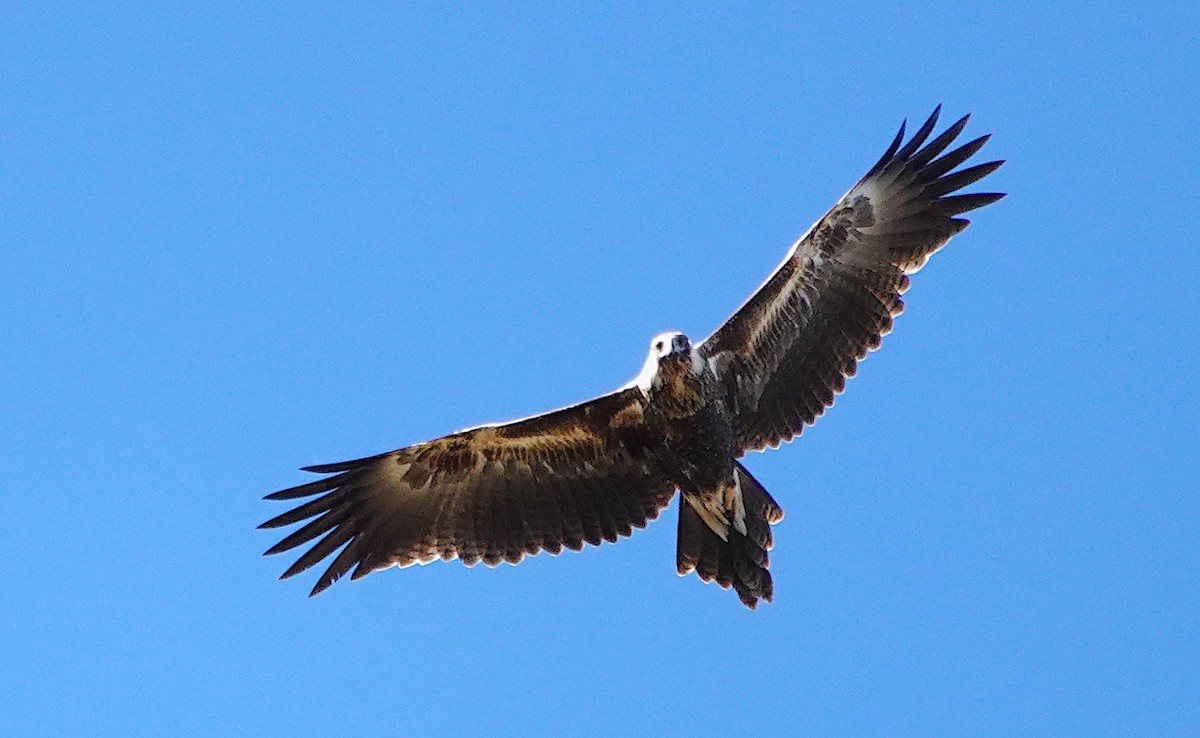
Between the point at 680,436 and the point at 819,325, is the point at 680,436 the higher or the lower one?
the lower one

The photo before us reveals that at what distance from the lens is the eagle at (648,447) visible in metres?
10.7

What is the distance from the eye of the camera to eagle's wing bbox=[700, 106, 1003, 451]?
10.8m

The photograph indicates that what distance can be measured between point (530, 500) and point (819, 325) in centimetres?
246

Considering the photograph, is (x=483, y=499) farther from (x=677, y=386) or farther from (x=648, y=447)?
(x=677, y=386)

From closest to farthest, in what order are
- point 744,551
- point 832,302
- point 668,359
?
1. point 668,359
2. point 744,551
3. point 832,302

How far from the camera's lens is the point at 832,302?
35.8ft

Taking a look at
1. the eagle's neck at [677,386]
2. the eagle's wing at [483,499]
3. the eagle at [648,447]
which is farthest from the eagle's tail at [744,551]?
the eagle's neck at [677,386]

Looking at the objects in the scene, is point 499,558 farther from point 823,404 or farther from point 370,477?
point 823,404

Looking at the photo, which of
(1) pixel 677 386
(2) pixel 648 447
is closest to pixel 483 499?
(2) pixel 648 447

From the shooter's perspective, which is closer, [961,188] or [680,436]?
[680,436]

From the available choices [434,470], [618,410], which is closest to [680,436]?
[618,410]

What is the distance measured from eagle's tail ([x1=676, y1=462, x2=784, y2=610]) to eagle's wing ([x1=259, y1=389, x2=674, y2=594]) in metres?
0.48

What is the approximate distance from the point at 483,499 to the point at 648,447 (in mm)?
1335

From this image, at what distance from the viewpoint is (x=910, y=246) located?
35.8 ft
